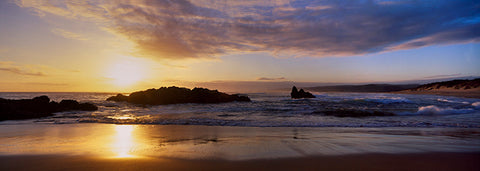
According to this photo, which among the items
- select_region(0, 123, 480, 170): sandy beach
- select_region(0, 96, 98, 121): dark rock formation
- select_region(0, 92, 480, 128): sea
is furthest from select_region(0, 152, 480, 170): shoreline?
select_region(0, 96, 98, 121): dark rock formation

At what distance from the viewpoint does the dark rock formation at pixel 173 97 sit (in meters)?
21.1

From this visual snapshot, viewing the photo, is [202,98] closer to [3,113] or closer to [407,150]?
[3,113]

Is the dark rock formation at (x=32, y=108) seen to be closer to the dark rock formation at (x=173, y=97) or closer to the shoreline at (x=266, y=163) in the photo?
the dark rock formation at (x=173, y=97)

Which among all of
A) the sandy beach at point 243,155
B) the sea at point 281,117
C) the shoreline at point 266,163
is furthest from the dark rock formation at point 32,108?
the shoreline at point 266,163

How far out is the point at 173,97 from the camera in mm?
21578

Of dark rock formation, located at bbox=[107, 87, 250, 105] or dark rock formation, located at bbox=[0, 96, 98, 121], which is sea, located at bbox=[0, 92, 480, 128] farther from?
dark rock formation, located at bbox=[107, 87, 250, 105]

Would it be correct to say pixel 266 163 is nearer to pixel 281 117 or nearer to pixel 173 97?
pixel 281 117

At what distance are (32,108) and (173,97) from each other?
10.5 meters

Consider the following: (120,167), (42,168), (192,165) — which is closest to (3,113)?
(42,168)

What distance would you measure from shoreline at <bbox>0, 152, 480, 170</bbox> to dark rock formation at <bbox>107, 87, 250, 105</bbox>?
58.6 feet

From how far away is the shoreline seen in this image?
3010 mm

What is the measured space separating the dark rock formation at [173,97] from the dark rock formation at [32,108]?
6.84 meters

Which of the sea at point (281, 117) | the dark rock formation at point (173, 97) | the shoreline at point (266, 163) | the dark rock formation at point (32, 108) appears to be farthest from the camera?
the dark rock formation at point (173, 97)

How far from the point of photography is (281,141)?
4.76 meters
